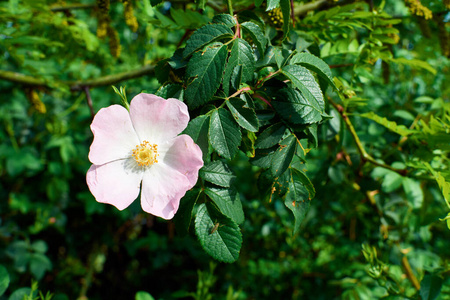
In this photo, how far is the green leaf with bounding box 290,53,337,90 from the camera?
0.68 m

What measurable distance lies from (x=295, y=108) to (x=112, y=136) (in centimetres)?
38

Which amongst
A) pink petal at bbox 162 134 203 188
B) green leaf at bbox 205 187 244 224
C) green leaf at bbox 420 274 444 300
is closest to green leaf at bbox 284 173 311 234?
green leaf at bbox 205 187 244 224

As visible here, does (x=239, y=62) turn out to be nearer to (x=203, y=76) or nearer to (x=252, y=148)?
(x=203, y=76)

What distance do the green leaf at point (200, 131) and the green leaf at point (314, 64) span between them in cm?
22

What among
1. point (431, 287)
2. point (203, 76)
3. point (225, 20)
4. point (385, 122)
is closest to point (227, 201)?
point (203, 76)

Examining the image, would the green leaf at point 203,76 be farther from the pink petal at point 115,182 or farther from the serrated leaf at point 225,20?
the pink petal at point 115,182

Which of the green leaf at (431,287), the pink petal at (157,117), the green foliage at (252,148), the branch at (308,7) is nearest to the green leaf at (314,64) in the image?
the green foliage at (252,148)

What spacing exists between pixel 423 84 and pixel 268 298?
1.80 meters

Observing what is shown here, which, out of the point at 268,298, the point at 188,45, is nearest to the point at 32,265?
the point at 268,298

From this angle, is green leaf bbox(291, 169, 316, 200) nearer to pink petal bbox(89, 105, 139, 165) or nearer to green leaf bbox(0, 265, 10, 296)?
pink petal bbox(89, 105, 139, 165)

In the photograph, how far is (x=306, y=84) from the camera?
661mm

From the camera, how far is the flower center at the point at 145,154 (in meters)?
0.73

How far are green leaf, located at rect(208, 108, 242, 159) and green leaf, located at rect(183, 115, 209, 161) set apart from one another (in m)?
0.02

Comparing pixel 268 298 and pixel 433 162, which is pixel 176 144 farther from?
pixel 268 298
